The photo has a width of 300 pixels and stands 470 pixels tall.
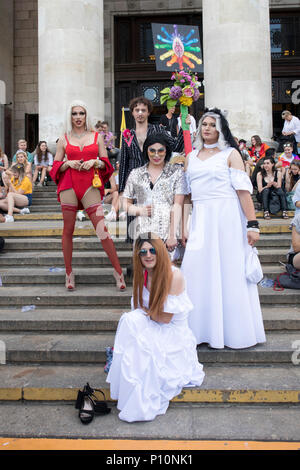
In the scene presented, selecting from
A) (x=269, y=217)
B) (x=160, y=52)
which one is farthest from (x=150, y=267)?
(x=269, y=217)

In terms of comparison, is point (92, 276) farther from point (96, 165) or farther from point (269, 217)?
point (269, 217)

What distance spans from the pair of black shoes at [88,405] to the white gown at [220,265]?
3.47ft

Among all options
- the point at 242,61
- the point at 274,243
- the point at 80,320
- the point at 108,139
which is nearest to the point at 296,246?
the point at 274,243

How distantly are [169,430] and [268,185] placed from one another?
601 centimetres

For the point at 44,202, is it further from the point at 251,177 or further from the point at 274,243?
the point at 274,243

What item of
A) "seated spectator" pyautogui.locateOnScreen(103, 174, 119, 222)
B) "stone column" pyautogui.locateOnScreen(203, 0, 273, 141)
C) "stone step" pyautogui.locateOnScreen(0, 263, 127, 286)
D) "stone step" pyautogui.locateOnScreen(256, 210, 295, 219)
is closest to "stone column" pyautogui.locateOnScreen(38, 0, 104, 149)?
"stone column" pyautogui.locateOnScreen(203, 0, 273, 141)

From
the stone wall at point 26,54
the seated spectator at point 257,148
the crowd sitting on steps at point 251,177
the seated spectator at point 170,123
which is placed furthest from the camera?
the stone wall at point 26,54

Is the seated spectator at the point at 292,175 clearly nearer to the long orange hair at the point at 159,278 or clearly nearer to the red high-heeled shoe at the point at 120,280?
the red high-heeled shoe at the point at 120,280

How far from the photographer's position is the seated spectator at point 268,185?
7922mm

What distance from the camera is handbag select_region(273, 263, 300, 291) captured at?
16.4 feet

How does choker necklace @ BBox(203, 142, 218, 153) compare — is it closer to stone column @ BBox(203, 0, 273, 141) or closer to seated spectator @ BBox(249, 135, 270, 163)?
seated spectator @ BBox(249, 135, 270, 163)

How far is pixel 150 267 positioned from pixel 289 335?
1826 millimetres

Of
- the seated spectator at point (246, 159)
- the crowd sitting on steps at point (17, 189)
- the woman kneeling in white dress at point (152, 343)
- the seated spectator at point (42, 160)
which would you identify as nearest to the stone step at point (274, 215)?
the seated spectator at point (246, 159)

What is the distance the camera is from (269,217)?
307 inches
